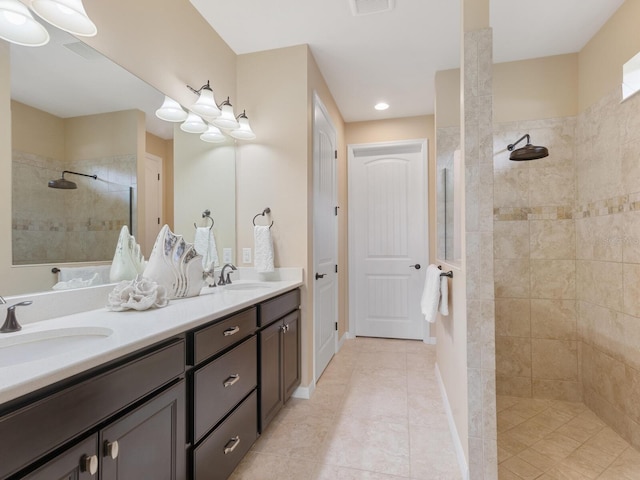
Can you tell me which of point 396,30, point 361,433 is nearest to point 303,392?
point 361,433

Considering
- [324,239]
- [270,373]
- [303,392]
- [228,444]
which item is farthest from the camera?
[324,239]

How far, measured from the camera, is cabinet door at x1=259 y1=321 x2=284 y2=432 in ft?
5.88

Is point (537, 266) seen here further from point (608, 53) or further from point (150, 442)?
point (150, 442)

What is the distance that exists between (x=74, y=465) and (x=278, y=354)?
127 centimetres

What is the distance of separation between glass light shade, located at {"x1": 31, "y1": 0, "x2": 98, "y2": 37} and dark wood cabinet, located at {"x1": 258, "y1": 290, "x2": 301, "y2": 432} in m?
1.45

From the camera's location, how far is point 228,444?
1465 millimetres

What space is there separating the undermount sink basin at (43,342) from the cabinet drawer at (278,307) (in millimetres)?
813

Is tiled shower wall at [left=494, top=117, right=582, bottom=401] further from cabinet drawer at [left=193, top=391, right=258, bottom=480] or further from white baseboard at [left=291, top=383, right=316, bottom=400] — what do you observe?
cabinet drawer at [left=193, top=391, right=258, bottom=480]

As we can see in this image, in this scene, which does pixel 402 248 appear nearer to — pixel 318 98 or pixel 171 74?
pixel 318 98

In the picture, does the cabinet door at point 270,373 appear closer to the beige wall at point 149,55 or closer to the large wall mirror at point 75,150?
the large wall mirror at point 75,150

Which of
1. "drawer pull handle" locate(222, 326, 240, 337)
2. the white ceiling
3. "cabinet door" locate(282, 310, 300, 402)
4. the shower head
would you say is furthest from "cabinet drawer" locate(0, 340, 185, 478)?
the shower head

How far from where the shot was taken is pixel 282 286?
2.14m

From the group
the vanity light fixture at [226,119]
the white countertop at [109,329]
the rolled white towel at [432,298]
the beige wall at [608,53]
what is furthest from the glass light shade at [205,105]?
the beige wall at [608,53]

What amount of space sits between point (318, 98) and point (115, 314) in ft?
7.18
